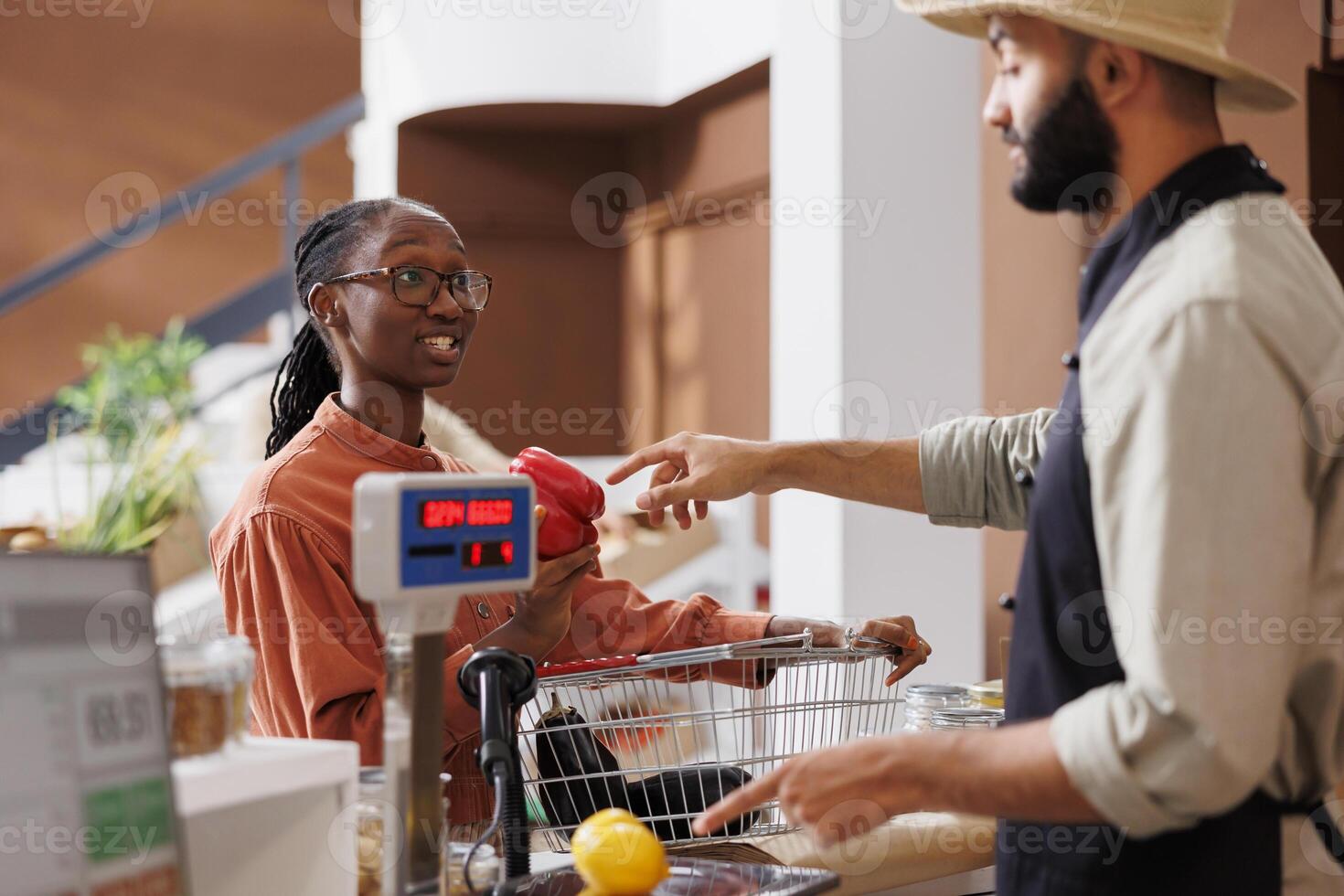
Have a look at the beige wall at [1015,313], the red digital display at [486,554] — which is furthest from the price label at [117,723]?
the beige wall at [1015,313]

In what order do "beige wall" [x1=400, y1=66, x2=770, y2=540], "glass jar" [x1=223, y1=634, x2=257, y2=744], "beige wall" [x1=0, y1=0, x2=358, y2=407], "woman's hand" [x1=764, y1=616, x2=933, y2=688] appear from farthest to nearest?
"beige wall" [x1=0, y1=0, x2=358, y2=407], "beige wall" [x1=400, y1=66, x2=770, y2=540], "woman's hand" [x1=764, y1=616, x2=933, y2=688], "glass jar" [x1=223, y1=634, x2=257, y2=744]

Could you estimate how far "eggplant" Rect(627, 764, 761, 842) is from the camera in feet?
4.89

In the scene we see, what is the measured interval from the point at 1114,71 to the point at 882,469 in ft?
2.21

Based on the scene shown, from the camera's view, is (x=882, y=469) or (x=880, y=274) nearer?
(x=882, y=469)

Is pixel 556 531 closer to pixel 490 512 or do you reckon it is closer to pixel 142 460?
pixel 490 512

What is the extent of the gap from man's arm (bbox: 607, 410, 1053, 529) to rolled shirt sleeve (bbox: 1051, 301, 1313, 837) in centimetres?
61

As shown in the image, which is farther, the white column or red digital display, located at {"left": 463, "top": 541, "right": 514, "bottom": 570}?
the white column

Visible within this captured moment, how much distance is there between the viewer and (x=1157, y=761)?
1013mm

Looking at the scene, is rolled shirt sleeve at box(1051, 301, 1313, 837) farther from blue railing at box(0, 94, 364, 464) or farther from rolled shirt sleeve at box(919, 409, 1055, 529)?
blue railing at box(0, 94, 364, 464)

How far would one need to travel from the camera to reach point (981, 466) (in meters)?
1.74

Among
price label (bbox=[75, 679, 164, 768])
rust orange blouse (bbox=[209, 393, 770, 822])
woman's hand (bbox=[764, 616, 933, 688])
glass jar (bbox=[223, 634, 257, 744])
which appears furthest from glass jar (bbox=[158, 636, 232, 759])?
woman's hand (bbox=[764, 616, 933, 688])

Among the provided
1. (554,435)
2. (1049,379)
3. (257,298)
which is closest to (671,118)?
(554,435)

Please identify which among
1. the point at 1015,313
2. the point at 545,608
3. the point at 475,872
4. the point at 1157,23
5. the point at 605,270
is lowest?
the point at 475,872

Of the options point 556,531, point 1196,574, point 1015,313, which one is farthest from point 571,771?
point 1015,313
